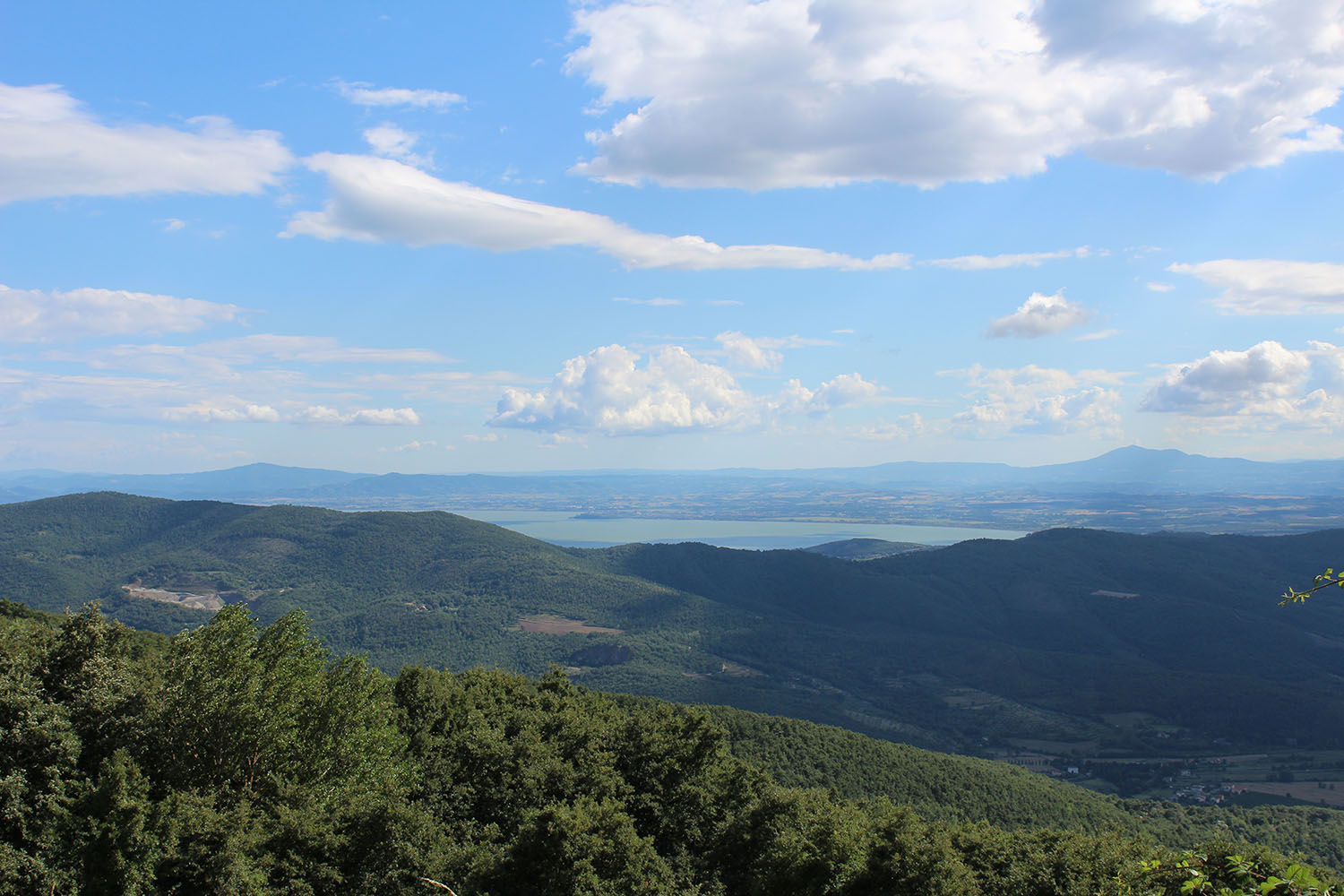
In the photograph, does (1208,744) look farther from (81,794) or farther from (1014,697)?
(81,794)

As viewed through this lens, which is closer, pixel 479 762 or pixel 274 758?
pixel 274 758

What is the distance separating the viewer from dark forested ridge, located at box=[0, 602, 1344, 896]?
23.5 metres

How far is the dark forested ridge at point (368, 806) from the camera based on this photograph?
23.5 m

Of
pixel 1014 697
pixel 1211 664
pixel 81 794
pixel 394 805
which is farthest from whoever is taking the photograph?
pixel 1211 664

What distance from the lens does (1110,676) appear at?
162 metres

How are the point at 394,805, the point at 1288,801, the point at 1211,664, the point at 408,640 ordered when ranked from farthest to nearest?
the point at 408,640, the point at 1211,664, the point at 1288,801, the point at 394,805

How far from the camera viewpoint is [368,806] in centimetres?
2661

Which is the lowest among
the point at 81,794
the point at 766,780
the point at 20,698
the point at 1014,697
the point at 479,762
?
the point at 1014,697

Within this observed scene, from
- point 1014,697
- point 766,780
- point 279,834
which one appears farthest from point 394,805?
point 1014,697

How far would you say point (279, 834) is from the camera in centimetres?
2508

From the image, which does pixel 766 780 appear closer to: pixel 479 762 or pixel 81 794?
pixel 479 762

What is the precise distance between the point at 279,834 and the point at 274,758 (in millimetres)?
4428

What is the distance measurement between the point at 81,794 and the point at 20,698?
3.51 meters

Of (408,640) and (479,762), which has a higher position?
(479,762)
